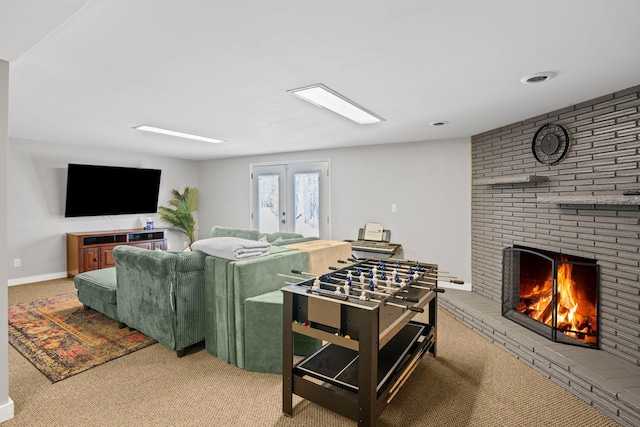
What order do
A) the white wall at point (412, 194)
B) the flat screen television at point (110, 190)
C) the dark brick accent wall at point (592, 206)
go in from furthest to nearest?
the flat screen television at point (110, 190)
the white wall at point (412, 194)
the dark brick accent wall at point (592, 206)

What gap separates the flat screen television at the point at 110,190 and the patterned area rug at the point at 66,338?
6.65 ft

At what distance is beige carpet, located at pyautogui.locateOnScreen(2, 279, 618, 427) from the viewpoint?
6.89ft

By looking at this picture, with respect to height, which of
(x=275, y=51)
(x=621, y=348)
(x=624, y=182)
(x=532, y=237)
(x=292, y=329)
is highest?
(x=275, y=51)

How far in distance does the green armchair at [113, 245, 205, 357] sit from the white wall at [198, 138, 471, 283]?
328 centimetres

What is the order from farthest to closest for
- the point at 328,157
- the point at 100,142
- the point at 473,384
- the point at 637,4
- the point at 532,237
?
the point at 328,157 < the point at 100,142 < the point at 532,237 < the point at 473,384 < the point at 637,4

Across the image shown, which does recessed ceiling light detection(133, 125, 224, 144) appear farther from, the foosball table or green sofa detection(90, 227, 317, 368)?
the foosball table

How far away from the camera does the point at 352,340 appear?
192 centimetres

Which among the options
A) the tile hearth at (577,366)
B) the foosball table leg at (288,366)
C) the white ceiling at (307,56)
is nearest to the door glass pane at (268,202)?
the white ceiling at (307,56)

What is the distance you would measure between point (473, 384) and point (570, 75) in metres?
2.32

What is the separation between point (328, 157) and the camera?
237 inches

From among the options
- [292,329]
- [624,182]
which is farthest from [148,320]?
[624,182]

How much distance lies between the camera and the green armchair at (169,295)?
9.30 feet

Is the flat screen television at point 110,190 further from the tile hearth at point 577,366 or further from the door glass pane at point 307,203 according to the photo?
the tile hearth at point 577,366

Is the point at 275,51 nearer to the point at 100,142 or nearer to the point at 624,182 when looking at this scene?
the point at 624,182
